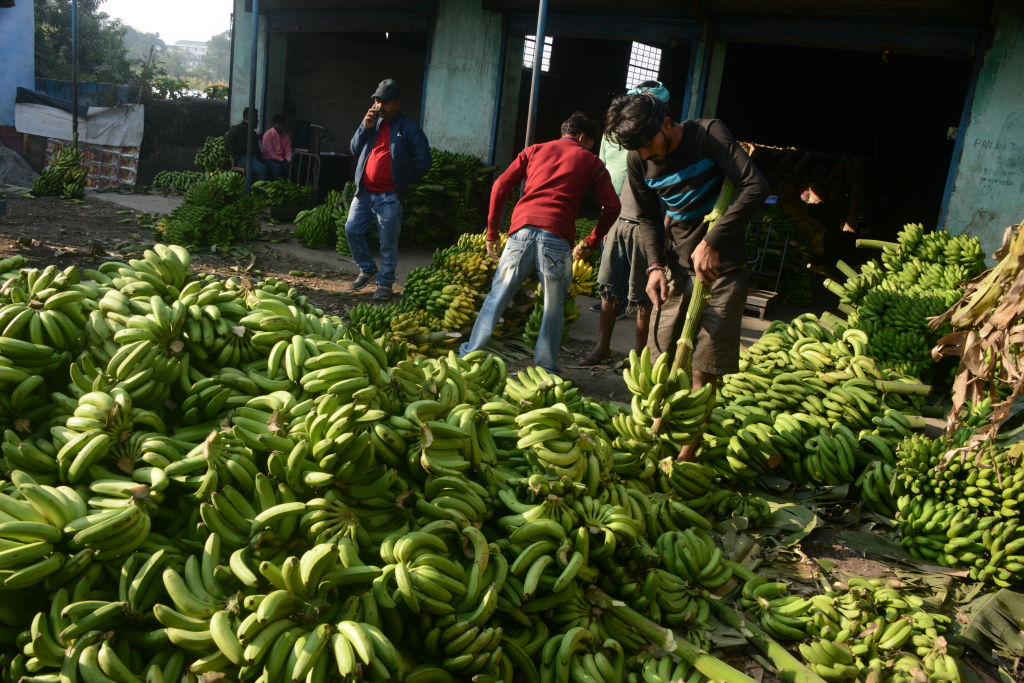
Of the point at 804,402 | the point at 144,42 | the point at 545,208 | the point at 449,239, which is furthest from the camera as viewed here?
the point at 144,42

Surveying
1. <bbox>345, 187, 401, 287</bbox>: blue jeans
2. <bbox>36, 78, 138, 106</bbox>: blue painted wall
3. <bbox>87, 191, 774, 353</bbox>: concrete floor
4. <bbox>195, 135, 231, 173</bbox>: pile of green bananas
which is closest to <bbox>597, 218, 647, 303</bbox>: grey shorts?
<bbox>87, 191, 774, 353</bbox>: concrete floor

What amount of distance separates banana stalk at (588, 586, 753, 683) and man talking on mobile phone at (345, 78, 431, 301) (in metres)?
5.74

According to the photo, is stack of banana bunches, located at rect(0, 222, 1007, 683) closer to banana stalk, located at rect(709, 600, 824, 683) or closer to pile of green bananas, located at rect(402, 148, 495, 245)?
banana stalk, located at rect(709, 600, 824, 683)

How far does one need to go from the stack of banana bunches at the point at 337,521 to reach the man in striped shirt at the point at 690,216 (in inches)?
33.4

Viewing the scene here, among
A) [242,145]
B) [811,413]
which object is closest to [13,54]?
[242,145]

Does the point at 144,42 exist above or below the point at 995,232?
above

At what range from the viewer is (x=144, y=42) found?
412 ft

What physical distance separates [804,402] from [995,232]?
406cm

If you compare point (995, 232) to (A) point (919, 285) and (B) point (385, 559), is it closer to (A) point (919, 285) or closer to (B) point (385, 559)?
(A) point (919, 285)

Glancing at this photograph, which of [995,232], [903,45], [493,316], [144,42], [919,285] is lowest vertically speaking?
→ [493,316]

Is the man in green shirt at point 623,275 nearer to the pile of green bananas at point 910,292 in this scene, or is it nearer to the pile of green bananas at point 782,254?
the pile of green bananas at point 910,292

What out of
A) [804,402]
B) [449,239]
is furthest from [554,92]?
[804,402]

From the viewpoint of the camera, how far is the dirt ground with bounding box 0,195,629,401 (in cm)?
670

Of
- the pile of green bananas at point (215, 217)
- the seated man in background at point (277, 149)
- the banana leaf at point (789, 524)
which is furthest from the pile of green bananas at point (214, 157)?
the banana leaf at point (789, 524)
